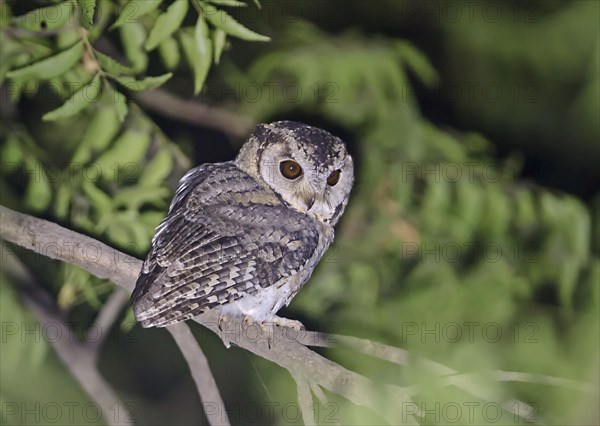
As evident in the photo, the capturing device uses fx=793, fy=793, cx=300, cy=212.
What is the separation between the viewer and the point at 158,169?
7.41 ft

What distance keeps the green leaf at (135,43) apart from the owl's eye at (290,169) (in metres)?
0.48

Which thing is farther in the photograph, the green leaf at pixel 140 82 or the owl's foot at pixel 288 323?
the owl's foot at pixel 288 323

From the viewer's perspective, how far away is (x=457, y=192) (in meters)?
2.94

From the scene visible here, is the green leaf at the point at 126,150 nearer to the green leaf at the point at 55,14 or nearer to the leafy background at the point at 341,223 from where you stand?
the leafy background at the point at 341,223

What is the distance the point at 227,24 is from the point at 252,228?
20.5 inches

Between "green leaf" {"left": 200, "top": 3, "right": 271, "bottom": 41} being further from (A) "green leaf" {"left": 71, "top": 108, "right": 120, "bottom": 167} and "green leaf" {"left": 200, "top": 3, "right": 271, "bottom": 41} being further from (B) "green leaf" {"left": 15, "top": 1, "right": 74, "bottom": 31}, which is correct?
(A) "green leaf" {"left": 71, "top": 108, "right": 120, "bottom": 167}

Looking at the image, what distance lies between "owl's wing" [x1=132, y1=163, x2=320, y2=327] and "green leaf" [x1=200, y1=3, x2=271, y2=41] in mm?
432

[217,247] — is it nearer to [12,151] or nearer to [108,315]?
[108,315]

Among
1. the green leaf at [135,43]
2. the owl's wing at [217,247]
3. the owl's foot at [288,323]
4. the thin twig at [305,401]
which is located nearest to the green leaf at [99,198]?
the owl's wing at [217,247]

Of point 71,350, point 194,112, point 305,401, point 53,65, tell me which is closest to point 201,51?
point 53,65

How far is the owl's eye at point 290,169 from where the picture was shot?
2045 mm

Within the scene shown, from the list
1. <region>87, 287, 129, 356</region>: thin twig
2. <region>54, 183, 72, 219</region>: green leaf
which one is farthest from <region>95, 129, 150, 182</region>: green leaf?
<region>87, 287, 129, 356</region>: thin twig

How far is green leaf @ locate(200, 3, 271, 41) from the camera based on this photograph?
5.78 feet

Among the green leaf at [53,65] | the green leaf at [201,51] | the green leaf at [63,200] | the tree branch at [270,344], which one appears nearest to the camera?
the tree branch at [270,344]
